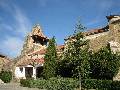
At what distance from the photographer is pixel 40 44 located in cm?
6531

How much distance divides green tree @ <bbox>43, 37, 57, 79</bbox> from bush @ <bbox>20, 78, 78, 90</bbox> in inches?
89.8

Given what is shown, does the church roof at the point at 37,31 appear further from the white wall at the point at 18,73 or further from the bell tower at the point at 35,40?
the white wall at the point at 18,73

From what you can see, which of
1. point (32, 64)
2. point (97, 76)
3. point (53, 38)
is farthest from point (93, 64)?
point (32, 64)

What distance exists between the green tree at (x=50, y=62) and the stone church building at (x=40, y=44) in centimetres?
738

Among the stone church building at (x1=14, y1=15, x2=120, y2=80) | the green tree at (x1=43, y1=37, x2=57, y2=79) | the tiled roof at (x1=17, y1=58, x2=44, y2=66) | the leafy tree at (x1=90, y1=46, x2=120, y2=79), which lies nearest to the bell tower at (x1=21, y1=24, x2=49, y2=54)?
the stone church building at (x1=14, y1=15, x2=120, y2=80)

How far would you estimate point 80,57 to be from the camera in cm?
3316

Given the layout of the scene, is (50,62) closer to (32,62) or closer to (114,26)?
(32,62)

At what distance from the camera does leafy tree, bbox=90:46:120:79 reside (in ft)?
114

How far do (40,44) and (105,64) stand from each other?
3267cm

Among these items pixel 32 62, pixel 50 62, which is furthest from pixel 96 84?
pixel 32 62

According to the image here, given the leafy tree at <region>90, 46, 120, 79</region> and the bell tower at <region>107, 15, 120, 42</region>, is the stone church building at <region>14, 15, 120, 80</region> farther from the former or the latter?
the leafy tree at <region>90, 46, 120, 79</region>

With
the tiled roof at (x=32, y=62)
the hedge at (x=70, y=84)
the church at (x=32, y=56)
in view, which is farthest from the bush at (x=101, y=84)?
the tiled roof at (x=32, y=62)

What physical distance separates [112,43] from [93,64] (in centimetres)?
539

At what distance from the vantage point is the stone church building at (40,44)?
138 feet
